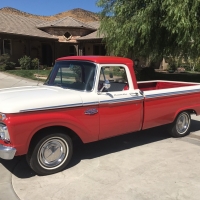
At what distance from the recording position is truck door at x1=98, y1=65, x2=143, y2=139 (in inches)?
188

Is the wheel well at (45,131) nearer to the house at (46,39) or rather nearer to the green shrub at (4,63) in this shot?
the green shrub at (4,63)

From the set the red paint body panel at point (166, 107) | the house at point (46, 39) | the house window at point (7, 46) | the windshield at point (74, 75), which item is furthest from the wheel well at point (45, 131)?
the house window at point (7, 46)

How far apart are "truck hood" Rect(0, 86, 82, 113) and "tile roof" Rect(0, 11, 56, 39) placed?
22.5 metres

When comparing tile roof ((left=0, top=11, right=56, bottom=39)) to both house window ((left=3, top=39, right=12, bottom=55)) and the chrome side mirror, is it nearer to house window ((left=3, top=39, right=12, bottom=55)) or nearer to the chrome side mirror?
house window ((left=3, top=39, right=12, bottom=55))

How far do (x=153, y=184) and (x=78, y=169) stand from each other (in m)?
1.24

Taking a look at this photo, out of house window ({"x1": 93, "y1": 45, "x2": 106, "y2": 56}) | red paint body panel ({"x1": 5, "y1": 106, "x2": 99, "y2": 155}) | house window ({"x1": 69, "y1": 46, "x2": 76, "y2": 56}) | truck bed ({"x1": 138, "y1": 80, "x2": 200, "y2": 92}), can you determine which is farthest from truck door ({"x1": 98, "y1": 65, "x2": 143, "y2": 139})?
house window ({"x1": 69, "y1": 46, "x2": 76, "y2": 56})

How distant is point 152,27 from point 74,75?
8.42 metres

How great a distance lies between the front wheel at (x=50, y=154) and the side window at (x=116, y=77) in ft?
4.35

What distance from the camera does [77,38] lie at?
102ft

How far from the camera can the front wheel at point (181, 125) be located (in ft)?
20.4

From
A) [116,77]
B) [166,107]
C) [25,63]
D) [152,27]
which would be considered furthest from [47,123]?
[25,63]

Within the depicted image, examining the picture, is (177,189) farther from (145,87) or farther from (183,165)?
(145,87)

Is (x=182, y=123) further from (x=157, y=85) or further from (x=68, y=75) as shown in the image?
(x=68, y=75)

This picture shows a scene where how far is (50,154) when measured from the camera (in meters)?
4.37
